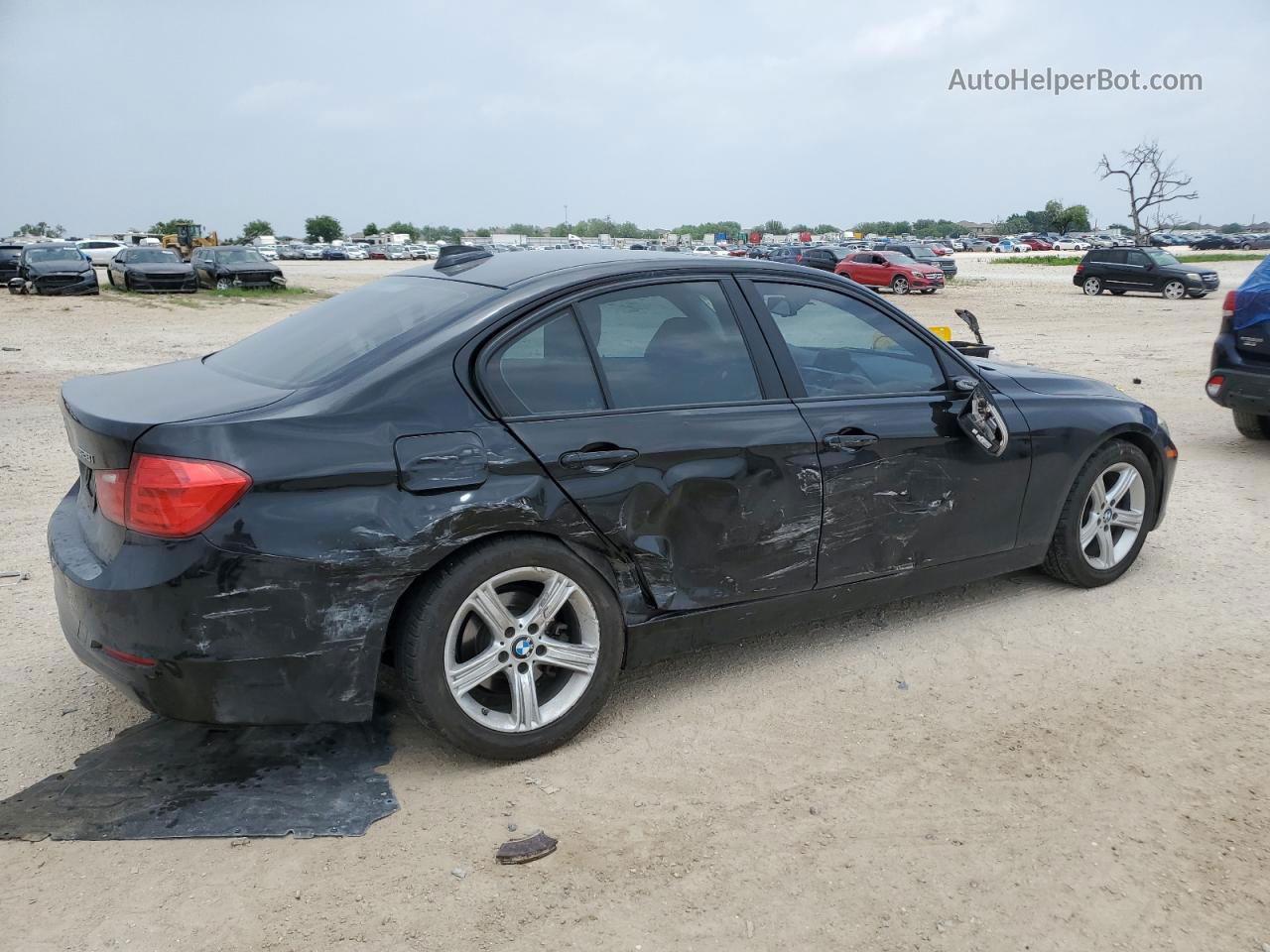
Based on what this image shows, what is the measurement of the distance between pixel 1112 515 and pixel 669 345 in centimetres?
251

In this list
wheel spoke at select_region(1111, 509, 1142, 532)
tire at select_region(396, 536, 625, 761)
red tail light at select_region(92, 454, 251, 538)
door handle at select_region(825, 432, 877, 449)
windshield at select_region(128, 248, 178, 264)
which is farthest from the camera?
windshield at select_region(128, 248, 178, 264)

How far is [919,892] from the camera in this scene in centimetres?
275

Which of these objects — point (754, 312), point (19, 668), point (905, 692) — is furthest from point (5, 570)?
point (905, 692)

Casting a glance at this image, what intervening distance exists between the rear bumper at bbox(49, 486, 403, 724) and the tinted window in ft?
2.36

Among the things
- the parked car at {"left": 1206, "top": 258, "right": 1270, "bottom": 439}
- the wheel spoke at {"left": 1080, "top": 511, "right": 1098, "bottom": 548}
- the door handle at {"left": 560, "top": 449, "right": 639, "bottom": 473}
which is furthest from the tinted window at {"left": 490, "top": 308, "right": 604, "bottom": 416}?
the parked car at {"left": 1206, "top": 258, "right": 1270, "bottom": 439}

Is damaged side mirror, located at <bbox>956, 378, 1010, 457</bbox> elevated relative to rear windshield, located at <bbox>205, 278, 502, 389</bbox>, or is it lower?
lower

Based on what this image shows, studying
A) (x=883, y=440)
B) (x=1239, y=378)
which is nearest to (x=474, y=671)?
(x=883, y=440)

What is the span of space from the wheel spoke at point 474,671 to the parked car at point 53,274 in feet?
86.3

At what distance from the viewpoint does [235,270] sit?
29.0 metres

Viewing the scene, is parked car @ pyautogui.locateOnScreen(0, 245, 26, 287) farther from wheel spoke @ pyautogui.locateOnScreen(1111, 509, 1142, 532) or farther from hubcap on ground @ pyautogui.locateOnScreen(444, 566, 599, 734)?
wheel spoke @ pyautogui.locateOnScreen(1111, 509, 1142, 532)

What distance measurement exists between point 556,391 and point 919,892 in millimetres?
1831

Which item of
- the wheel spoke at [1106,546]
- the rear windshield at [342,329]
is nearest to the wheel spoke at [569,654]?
the rear windshield at [342,329]

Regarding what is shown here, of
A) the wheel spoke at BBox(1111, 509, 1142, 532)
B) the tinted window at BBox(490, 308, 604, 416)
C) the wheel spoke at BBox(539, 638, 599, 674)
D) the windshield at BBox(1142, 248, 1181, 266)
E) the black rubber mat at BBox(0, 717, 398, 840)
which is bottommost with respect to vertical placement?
the black rubber mat at BBox(0, 717, 398, 840)

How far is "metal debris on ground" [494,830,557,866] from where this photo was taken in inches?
114
